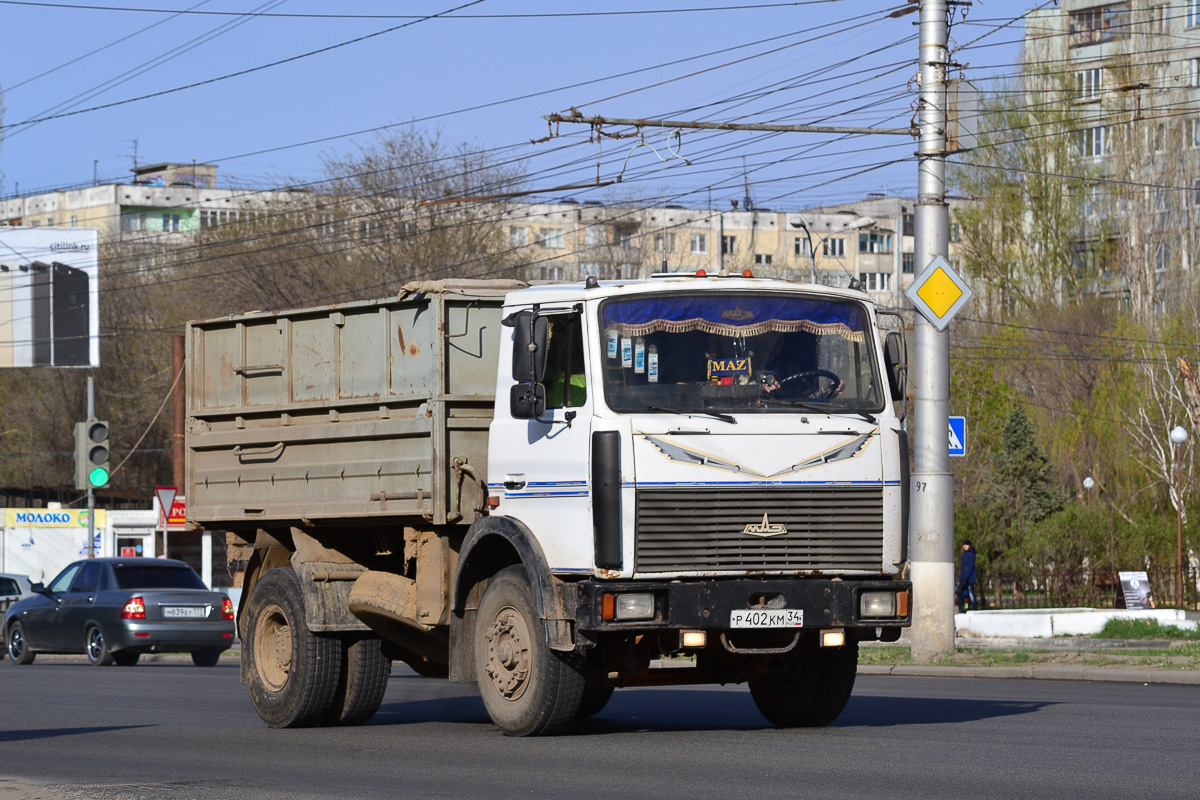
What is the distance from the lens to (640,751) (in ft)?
36.0

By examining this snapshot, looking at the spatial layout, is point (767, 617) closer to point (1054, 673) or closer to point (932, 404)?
point (1054, 673)

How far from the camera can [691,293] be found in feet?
38.3

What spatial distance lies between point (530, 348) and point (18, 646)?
17.8 metres

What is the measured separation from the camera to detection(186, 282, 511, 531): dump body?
1219 centimetres

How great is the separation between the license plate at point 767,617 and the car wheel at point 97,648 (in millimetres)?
15633

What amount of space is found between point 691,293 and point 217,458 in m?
4.52

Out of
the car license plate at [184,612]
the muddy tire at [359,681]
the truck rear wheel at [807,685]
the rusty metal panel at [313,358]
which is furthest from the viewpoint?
the car license plate at [184,612]

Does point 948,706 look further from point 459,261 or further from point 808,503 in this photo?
point 459,261

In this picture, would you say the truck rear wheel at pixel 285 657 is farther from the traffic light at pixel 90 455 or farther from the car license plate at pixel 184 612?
the traffic light at pixel 90 455

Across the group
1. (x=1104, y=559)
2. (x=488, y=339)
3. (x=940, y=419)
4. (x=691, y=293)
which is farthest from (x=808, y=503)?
(x=1104, y=559)

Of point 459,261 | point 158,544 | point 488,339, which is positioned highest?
point 459,261

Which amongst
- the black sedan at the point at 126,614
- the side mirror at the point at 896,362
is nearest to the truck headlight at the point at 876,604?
the side mirror at the point at 896,362

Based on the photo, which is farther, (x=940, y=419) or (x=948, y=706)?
(x=940, y=419)

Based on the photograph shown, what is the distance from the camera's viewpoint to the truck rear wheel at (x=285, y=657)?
1320 centimetres
